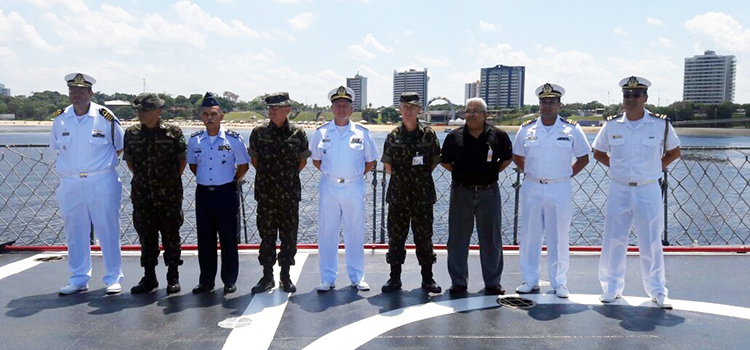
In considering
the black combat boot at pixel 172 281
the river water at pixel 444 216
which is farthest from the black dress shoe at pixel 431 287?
the river water at pixel 444 216

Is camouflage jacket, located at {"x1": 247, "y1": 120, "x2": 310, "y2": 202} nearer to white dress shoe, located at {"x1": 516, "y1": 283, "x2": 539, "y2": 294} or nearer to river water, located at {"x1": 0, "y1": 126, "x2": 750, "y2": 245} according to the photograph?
white dress shoe, located at {"x1": 516, "y1": 283, "x2": 539, "y2": 294}

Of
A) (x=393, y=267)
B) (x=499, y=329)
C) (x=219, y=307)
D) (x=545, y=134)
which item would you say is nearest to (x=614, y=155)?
(x=545, y=134)

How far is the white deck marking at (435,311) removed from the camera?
12.5 ft

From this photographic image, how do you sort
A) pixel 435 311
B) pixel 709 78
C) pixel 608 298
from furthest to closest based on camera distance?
pixel 709 78 → pixel 608 298 → pixel 435 311

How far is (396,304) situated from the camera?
4.55m

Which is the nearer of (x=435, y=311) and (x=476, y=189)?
(x=435, y=311)

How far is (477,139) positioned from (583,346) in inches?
72.5

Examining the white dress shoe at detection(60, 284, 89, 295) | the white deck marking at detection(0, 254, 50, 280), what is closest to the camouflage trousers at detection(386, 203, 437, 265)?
the white dress shoe at detection(60, 284, 89, 295)

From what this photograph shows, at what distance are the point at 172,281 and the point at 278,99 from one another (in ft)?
6.24

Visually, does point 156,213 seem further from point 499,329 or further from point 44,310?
point 499,329

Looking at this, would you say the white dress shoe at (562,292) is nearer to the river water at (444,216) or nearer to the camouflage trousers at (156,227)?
the camouflage trousers at (156,227)

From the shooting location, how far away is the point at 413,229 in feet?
16.1

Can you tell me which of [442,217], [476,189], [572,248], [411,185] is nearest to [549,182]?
[476,189]

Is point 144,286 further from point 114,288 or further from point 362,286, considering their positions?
point 362,286
